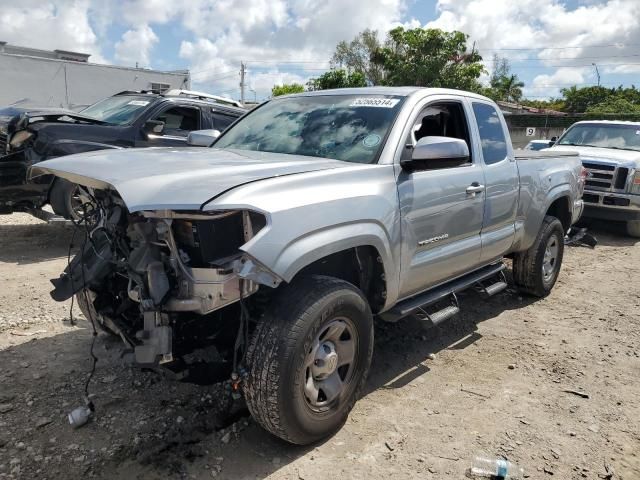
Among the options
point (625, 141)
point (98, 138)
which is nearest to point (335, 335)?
point (98, 138)

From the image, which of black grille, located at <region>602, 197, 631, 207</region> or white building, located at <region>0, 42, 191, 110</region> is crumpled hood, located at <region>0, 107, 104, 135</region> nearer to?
black grille, located at <region>602, 197, 631, 207</region>

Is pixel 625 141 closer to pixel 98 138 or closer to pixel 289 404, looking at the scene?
pixel 98 138

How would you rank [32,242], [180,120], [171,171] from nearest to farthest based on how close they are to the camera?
[171,171] < [32,242] < [180,120]

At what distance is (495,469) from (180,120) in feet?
21.9

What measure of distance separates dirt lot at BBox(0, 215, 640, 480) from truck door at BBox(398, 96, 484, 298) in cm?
75

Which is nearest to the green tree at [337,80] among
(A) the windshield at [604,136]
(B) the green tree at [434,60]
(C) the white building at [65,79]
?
(B) the green tree at [434,60]

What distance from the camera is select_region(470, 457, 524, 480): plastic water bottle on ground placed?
2834 mm

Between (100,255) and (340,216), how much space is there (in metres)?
1.34

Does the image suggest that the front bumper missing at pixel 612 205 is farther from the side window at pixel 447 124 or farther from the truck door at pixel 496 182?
the side window at pixel 447 124

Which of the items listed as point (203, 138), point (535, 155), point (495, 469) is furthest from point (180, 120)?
point (495, 469)

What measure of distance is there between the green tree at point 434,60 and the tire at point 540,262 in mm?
28453

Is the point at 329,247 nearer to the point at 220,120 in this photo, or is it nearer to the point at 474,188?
the point at 474,188

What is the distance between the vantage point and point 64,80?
23.1 meters

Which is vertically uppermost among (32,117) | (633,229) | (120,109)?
(120,109)
